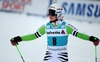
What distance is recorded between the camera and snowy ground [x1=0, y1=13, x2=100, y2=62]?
522 cm

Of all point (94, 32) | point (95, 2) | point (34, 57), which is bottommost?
point (34, 57)

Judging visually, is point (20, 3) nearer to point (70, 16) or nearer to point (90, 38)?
point (70, 16)

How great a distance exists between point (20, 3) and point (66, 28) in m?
1.85

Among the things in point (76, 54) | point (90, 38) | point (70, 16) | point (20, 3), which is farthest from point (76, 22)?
point (90, 38)

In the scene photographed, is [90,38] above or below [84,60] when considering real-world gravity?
above

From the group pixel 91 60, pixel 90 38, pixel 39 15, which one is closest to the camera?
pixel 90 38

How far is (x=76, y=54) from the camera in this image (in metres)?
5.22

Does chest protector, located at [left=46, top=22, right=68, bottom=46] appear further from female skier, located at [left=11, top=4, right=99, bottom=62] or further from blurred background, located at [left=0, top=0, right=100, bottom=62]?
blurred background, located at [left=0, top=0, right=100, bottom=62]

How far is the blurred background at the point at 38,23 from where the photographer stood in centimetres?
525

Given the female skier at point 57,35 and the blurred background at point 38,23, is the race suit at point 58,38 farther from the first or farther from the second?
the blurred background at point 38,23

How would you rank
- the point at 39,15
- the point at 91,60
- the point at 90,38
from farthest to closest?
the point at 39,15, the point at 91,60, the point at 90,38

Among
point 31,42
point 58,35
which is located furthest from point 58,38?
point 31,42

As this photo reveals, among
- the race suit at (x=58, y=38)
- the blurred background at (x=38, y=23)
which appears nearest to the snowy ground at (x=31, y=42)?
the blurred background at (x=38, y=23)

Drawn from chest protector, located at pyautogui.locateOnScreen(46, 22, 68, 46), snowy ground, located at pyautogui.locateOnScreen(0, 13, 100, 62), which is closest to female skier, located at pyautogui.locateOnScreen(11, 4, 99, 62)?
chest protector, located at pyautogui.locateOnScreen(46, 22, 68, 46)
